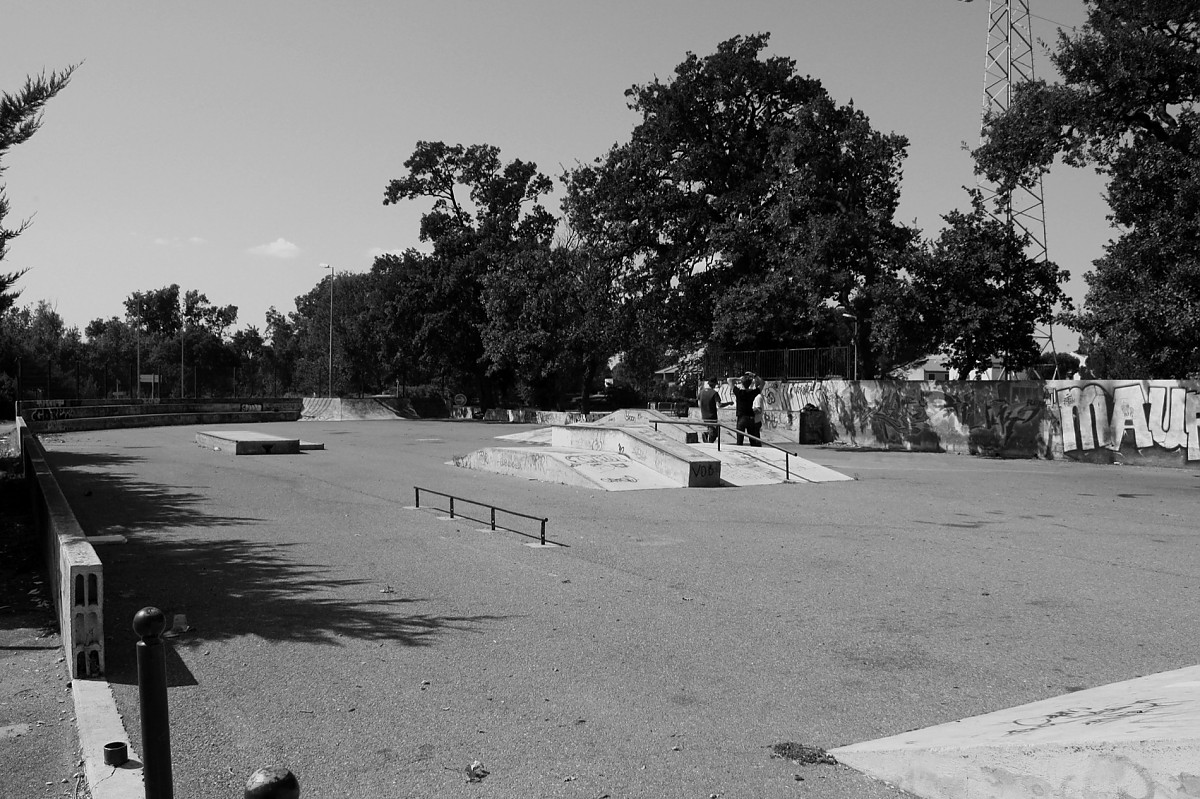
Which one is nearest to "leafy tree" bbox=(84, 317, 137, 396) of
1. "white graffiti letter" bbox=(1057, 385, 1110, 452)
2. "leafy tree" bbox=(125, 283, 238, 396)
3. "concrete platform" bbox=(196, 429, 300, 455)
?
"leafy tree" bbox=(125, 283, 238, 396)

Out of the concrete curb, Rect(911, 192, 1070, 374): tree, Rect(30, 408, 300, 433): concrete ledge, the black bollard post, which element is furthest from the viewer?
Rect(30, 408, 300, 433): concrete ledge

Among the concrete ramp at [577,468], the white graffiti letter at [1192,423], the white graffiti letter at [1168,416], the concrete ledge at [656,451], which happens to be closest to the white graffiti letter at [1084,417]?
the white graffiti letter at [1168,416]

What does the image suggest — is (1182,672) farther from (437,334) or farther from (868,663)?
(437,334)

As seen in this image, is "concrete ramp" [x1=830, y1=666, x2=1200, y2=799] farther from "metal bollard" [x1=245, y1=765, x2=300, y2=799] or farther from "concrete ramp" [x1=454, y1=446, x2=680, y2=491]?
"concrete ramp" [x1=454, y1=446, x2=680, y2=491]

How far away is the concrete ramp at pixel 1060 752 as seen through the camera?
Answer: 3.28 m

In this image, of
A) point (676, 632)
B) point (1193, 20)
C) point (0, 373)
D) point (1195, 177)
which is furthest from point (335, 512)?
point (0, 373)

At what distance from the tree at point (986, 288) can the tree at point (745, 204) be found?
65.5 inches

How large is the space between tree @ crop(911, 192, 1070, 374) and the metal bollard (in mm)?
24830

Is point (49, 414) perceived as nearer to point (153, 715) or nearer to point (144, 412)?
point (144, 412)

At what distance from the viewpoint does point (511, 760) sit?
4.19 m

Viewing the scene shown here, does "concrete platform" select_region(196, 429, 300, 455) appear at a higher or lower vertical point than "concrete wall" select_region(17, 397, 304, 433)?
lower

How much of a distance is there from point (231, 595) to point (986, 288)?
22939mm

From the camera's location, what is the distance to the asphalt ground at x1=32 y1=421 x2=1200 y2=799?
4.29m

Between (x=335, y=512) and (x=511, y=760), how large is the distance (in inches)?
351
